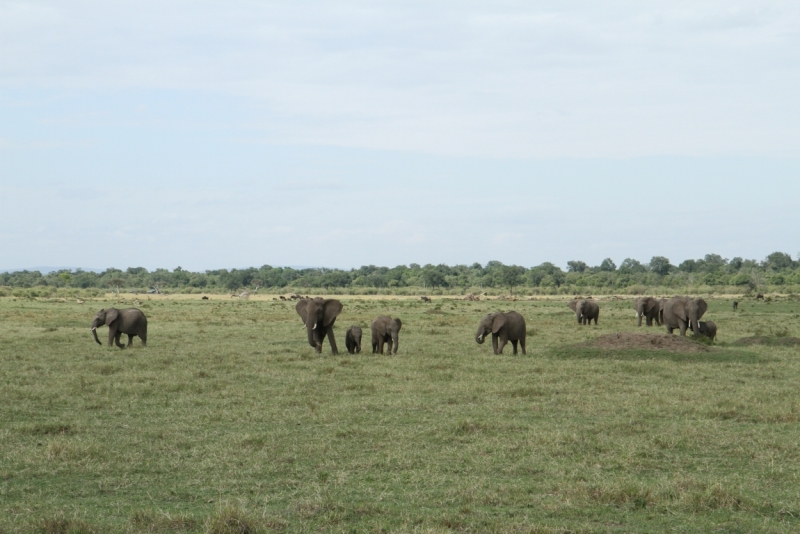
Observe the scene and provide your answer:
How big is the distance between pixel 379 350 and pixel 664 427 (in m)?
12.3

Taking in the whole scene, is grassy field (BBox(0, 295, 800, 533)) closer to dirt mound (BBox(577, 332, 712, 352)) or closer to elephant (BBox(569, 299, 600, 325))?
dirt mound (BBox(577, 332, 712, 352))

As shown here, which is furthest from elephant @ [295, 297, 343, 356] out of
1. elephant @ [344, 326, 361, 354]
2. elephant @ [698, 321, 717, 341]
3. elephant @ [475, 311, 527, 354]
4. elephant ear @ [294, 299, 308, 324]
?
elephant @ [698, 321, 717, 341]

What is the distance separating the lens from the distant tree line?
→ 117412 millimetres

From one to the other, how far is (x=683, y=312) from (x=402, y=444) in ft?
70.7

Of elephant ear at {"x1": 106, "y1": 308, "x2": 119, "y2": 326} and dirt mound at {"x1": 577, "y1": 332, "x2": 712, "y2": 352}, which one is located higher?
elephant ear at {"x1": 106, "y1": 308, "x2": 119, "y2": 326}

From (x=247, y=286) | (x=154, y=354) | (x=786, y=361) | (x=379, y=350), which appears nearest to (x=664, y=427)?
(x=786, y=361)

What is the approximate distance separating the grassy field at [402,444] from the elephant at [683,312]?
7.46 metres

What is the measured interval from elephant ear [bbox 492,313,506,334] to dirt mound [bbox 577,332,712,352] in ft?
7.73

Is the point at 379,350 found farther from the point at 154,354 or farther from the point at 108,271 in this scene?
the point at 108,271

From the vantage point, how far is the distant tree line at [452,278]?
117 metres

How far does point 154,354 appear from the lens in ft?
74.0

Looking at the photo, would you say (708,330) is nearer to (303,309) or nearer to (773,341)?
(773,341)

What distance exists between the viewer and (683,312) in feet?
97.6

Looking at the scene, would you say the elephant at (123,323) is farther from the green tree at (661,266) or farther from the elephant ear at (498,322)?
the green tree at (661,266)
